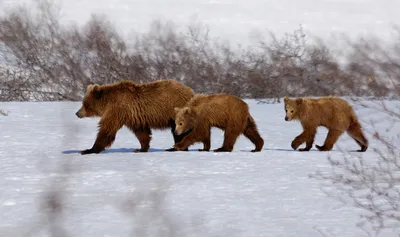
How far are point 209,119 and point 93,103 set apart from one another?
143 cm

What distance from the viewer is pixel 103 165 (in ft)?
25.2

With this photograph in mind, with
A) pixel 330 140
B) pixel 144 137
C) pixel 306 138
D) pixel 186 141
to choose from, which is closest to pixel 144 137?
pixel 144 137

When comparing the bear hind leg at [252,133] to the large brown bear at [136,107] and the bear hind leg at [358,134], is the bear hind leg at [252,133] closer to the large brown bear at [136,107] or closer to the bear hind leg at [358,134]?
the large brown bear at [136,107]

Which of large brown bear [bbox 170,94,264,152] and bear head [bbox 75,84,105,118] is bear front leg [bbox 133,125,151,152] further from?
bear head [bbox 75,84,105,118]

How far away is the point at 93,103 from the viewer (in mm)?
9133

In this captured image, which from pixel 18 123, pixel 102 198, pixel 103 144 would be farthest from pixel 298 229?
pixel 18 123

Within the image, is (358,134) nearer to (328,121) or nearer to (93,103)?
(328,121)

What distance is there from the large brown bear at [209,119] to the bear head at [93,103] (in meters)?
0.98

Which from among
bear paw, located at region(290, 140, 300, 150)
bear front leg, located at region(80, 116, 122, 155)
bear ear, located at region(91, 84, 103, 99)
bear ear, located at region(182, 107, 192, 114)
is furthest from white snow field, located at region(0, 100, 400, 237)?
bear ear, located at region(91, 84, 103, 99)

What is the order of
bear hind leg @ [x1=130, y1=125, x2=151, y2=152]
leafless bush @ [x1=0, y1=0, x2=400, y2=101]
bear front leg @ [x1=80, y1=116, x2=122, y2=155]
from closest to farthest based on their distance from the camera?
1. bear front leg @ [x1=80, y1=116, x2=122, y2=155]
2. bear hind leg @ [x1=130, y1=125, x2=151, y2=152]
3. leafless bush @ [x1=0, y1=0, x2=400, y2=101]

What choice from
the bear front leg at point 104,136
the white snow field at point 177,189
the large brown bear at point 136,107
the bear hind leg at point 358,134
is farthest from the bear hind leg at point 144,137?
the bear hind leg at point 358,134

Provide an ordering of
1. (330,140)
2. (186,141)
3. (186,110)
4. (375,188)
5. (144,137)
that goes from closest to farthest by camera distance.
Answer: (375,188)
(186,110)
(186,141)
(144,137)
(330,140)

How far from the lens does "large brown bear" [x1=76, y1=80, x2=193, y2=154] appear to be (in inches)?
350

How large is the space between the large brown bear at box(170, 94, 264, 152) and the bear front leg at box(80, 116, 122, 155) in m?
0.75
